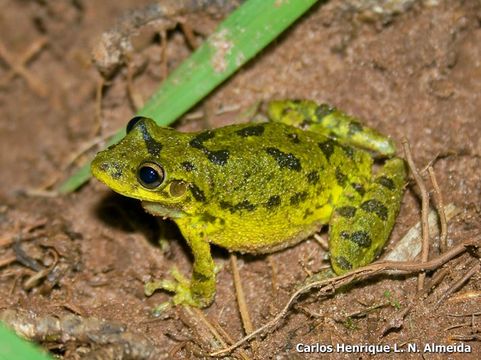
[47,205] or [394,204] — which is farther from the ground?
[47,205]

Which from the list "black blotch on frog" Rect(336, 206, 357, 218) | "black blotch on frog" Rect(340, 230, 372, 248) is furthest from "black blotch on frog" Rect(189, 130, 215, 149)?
"black blotch on frog" Rect(340, 230, 372, 248)

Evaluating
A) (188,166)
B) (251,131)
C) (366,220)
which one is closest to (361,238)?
(366,220)

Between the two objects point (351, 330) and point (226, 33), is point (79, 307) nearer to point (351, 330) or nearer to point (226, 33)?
point (351, 330)

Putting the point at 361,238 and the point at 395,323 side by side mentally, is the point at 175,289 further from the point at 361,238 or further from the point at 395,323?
the point at 395,323

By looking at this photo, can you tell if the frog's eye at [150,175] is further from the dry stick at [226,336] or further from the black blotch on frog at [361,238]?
the black blotch on frog at [361,238]

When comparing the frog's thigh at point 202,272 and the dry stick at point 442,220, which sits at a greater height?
the dry stick at point 442,220

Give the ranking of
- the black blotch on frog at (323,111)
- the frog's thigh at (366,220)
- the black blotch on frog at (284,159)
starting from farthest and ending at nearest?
1. the black blotch on frog at (323,111)
2. the black blotch on frog at (284,159)
3. the frog's thigh at (366,220)

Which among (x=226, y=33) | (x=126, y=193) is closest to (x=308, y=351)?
(x=126, y=193)

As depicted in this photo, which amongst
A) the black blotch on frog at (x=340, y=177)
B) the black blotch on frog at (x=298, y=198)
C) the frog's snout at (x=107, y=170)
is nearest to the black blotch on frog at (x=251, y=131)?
the black blotch on frog at (x=298, y=198)
